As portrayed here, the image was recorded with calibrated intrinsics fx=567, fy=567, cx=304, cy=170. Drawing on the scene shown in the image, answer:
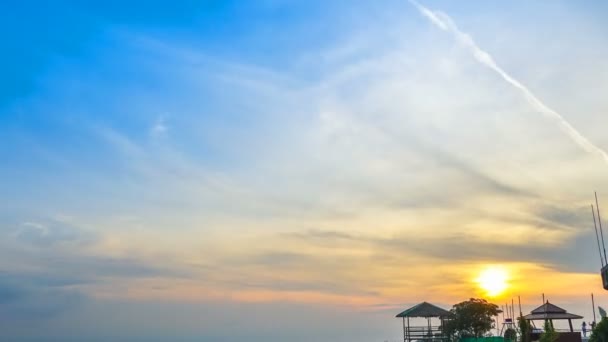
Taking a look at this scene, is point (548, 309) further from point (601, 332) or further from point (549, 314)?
point (601, 332)

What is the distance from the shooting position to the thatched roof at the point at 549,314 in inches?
1565

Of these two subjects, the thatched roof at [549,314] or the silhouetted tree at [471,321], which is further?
the silhouetted tree at [471,321]

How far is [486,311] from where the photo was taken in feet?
155

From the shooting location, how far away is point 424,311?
45812mm

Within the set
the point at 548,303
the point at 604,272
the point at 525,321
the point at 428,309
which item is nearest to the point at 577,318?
the point at 548,303

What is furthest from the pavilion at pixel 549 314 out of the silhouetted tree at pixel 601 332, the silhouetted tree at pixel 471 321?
the silhouetted tree at pixel 601 332

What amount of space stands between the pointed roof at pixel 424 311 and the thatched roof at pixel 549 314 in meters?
7.64

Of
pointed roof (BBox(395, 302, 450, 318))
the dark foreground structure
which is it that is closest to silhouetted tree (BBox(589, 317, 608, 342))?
the dark foreground structure

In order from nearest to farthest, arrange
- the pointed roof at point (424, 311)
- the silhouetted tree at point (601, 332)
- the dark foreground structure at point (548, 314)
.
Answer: the silhouetted tree at point (601, 332)
the dark foreground structure at point (548, 314)
the pointed roof at point (424, 311)

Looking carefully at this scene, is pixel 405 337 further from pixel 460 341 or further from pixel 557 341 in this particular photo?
pixel 557 341

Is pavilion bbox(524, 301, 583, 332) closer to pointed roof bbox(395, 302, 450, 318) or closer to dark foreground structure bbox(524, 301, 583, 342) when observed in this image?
dark foreground structure bbox(524, 301, 583, 342)

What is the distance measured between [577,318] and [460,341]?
340 inches

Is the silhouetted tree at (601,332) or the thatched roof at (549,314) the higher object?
the thatched roof at (549,314)

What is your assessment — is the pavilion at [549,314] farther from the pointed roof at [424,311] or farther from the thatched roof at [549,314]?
Result: the pointed roof at [424,311]
